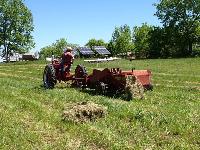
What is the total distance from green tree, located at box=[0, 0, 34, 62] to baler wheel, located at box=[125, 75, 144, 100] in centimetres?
6863

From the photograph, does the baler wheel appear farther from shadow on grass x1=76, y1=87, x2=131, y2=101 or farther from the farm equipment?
shadow on grass x1=76, y1=87, x2=131, y2=101

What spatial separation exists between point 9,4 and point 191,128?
75.9 metres

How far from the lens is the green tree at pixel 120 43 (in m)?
125

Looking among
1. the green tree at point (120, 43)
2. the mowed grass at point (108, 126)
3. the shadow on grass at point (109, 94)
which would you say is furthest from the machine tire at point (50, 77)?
the green tree at point (120, 43)

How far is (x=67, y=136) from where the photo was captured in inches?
426

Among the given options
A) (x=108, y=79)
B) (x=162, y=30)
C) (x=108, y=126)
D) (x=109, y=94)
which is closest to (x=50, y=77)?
(x=108, y=79)

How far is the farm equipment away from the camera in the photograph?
56.9 ft

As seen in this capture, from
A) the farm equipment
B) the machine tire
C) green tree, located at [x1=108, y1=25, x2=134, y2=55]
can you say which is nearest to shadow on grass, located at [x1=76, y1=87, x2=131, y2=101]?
the farm equipment

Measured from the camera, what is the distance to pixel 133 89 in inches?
674

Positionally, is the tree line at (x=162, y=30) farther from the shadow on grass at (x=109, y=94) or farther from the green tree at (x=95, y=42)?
the green tree at (x=95, y=42)

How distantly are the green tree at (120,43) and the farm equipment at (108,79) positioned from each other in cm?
10050

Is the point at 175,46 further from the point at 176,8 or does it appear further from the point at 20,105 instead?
the point at 20,105

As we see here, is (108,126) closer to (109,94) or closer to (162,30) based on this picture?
(109,94)

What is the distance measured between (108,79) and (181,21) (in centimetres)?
6623
